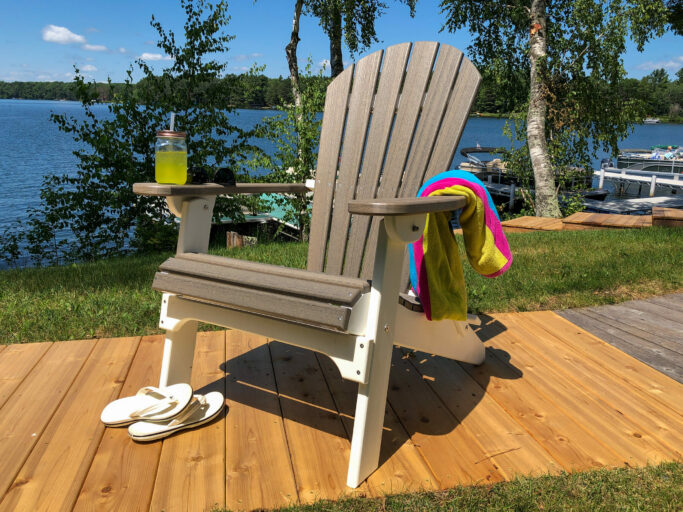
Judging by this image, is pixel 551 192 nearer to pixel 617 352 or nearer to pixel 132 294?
pixel 617 352

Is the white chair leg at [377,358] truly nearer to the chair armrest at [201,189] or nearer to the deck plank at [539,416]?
the deck plank at [539,416]

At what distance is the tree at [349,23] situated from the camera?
10600 mm

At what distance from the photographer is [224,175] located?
1.90m

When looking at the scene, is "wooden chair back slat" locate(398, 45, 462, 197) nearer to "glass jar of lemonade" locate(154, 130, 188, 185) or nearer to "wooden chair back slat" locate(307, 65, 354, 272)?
"wooden chair back slat" locate(307, 65, 354, 272)

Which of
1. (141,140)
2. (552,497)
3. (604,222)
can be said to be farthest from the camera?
(141,140)

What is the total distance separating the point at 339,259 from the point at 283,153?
3.92 m

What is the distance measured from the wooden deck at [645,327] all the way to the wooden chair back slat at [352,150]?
1.31 metres

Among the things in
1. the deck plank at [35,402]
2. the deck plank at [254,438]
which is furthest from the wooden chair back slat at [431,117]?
the deck plank at [35,402]

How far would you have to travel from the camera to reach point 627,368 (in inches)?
83.0

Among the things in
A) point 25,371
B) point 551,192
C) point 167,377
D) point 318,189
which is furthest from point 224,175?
point 551,192

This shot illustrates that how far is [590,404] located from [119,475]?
58.8 inches

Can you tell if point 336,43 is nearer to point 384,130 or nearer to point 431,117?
point 384,130

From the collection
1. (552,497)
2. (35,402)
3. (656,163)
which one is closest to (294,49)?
(35,402)

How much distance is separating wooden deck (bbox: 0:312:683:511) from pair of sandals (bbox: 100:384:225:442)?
33mm
